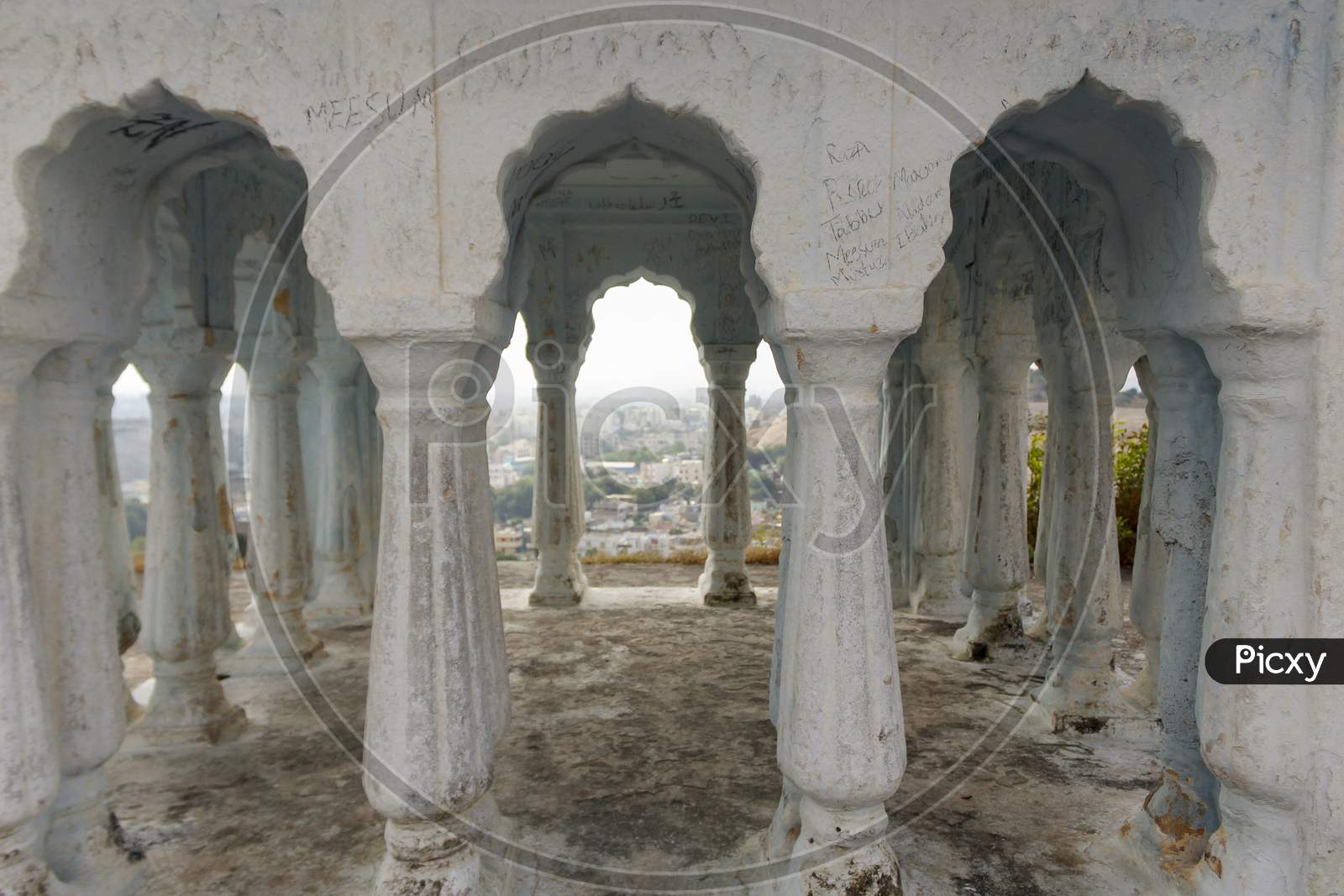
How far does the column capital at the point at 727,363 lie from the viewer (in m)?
8.61

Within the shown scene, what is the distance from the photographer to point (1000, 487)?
21.5 feet

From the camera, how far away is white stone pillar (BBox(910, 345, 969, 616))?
8242 millimetres

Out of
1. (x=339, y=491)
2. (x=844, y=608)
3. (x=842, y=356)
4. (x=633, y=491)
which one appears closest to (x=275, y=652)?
(x=339, y=491)

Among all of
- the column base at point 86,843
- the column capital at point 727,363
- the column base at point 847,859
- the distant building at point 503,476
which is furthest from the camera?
the distant building at point 503,476

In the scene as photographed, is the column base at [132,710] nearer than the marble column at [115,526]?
Yes

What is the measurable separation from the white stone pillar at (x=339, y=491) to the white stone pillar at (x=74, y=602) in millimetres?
4114

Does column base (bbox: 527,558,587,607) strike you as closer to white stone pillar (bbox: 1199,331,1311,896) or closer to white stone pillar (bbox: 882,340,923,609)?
white stone pillar (bbox: 882,340,923,609)

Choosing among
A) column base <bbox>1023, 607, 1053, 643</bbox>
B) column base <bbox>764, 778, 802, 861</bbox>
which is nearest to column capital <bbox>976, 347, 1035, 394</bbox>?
column base <bbox>1023, 607, 1053, 643</bbox>

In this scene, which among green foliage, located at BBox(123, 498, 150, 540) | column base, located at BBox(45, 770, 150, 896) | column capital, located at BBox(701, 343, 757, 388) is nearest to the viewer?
column base, located at BBox(45, 770, 150, 896)

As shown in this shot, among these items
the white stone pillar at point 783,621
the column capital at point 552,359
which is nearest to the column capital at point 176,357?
the column capital at point 552,359

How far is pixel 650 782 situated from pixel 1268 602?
3.16m

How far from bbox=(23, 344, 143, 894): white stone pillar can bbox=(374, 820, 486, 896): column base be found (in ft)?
4.64

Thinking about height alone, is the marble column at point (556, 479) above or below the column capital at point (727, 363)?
below

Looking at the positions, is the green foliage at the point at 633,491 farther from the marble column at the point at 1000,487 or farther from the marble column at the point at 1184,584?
the marble column at the point at 1184,584
